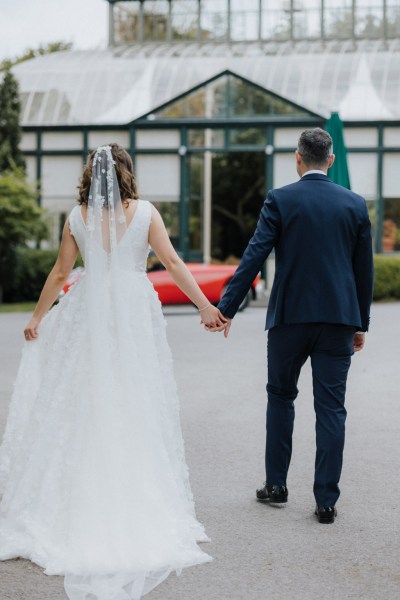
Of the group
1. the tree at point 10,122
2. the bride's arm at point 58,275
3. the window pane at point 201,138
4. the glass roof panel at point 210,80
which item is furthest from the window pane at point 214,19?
the bride's arm at point 58,275

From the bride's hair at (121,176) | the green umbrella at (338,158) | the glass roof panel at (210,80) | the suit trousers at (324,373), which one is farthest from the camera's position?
the glass roof panel at (210,80)

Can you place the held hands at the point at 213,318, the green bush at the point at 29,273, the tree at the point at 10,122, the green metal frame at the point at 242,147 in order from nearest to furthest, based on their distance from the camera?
the held hands at the point at 213,318 < the green bush at the point at 29,273 < the tree at the point at 10,122 < the green metal frame at the point at 242,147

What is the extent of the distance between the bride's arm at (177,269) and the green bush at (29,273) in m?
19.9

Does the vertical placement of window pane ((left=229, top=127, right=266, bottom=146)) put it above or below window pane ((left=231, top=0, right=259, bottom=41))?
below

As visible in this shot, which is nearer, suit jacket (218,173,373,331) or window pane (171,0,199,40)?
suit jacket (218,173,373,331)

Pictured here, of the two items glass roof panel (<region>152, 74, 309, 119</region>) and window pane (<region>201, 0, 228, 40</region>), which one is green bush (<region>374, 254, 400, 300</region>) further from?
window pane (<region>201, 0, 228, 40</region>)

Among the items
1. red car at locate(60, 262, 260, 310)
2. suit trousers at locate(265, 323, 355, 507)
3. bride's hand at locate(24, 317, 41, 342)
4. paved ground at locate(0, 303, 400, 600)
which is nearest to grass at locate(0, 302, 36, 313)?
red car at locate(60, 262, 260, 310)

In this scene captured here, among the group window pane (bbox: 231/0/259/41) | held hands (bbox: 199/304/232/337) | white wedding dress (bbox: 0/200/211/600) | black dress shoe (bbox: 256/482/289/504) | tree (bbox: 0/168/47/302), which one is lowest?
tree (bbox: 0/168/47/302)

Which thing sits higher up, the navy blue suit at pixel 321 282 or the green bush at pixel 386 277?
the navy blue suit at pixel 321 282

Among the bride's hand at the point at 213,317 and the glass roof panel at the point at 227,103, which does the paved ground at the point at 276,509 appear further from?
the glass roof panel at the point at 227,103

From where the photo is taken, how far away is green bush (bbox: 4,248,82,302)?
25.0 m

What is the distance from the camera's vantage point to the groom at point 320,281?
16.7 ft

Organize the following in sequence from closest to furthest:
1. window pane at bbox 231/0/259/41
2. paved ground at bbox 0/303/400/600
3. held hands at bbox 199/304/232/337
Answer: paved ground at bbox 0/303/400/600 → held hands at bbox 199/304/232/337 → window pane at bbox 231/0/259/41

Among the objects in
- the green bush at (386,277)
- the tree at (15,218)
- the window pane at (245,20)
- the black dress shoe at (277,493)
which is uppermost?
the window pane at (245,20)
